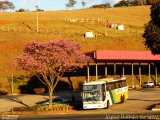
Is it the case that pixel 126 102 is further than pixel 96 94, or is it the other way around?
pixel 126 102

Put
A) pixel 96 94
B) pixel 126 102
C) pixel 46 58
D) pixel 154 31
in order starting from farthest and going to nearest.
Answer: pixel 126 102
pixel 46 58
pixel 96 94
pixel 154 31

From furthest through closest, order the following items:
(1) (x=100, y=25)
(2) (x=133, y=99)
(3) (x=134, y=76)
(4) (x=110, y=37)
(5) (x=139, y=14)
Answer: (5) (x=139, y=14) → (1) (x=100, y=25) → (4) (x=110, y=37) → (3) (x=134, y=76) → (2) (x=133, y=99)

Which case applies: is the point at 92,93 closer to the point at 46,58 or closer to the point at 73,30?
the point at 46,58

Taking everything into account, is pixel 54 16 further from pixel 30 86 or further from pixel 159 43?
pixel 159 43

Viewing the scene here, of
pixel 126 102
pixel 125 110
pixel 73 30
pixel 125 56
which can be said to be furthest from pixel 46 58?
pixel 73 30

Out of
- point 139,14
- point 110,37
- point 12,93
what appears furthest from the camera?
point 139,14

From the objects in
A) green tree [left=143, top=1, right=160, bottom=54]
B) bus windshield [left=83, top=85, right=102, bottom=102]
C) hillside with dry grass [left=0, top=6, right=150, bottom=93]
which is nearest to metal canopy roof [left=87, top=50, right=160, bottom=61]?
hillside with dry grass [left=0, top=6, right=150, bottom=93]

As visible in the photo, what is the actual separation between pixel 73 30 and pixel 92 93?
6804cm

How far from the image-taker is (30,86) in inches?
3123

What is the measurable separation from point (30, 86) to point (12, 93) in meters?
4.48

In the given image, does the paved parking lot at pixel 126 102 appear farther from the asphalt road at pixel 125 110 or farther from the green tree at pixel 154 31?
the green tree at pixel 154 31

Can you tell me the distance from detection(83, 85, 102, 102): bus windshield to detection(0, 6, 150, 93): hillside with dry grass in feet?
119

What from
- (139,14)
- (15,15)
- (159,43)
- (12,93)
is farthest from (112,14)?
(159,43)

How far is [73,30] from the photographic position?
114 metres
